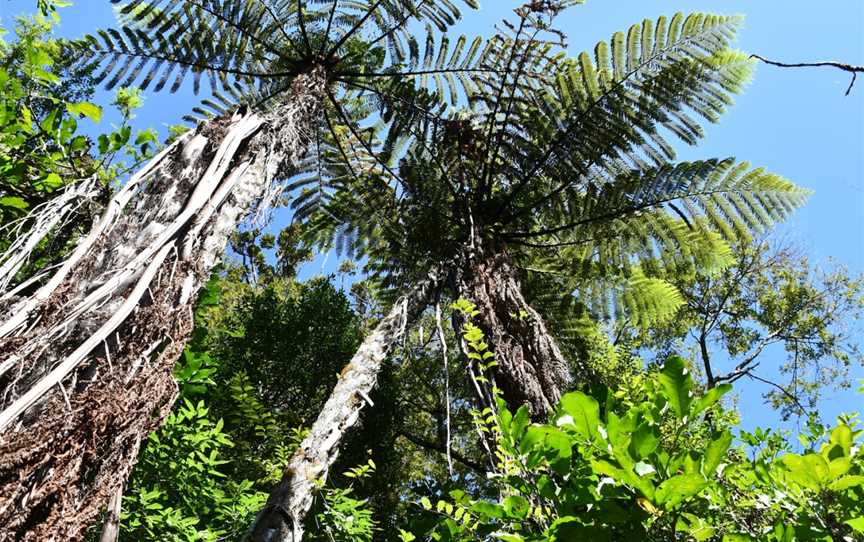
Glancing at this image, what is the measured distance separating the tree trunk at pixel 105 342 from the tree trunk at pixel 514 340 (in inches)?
63.6

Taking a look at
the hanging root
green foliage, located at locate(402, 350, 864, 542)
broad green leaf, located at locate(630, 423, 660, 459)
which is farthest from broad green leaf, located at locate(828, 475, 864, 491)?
the hanging root

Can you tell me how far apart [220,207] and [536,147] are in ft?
9.42

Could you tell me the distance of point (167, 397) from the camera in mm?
1705

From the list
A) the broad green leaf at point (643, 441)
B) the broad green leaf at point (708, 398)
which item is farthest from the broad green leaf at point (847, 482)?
the broad green leaf at point (643, 441)

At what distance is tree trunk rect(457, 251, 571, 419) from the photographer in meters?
2.99

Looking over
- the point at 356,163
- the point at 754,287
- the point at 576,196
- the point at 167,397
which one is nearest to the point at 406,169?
the point at 356,163

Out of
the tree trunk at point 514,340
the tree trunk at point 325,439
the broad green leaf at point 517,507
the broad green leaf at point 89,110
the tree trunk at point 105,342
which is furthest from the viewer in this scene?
the tree trunk at point 514,340

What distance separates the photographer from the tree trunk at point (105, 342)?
127 centimetres

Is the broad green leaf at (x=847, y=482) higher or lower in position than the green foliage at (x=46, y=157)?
lower

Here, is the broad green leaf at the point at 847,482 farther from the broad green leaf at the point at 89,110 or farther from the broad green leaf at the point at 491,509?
the broad green leaf at the point at 89,110

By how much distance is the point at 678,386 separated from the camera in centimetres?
97

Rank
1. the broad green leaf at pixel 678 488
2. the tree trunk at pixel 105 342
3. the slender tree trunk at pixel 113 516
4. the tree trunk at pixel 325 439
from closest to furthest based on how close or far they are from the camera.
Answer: the broad green leaf at pixel 678 488 → the tree trunk at pixel 105 342 → the slender tree trunk at pixel 113 516 → the tree trunk at pixel 325 439

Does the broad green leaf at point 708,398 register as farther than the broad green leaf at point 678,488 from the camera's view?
Yes

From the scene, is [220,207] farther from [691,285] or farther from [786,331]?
[786,331]
